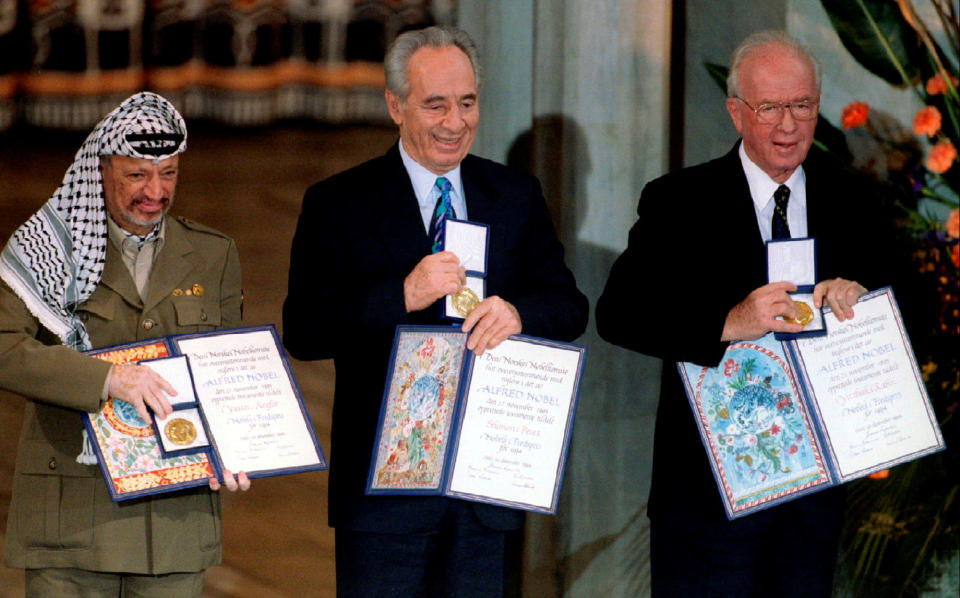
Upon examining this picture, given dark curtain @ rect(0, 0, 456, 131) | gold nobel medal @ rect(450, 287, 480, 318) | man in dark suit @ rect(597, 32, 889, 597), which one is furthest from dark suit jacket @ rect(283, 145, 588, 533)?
dark curtain @ rect(0, 0, 456, 131)

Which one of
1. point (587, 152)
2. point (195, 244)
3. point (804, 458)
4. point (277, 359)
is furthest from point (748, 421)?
point (587, 152)

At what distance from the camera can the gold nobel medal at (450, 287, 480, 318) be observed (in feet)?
9.02

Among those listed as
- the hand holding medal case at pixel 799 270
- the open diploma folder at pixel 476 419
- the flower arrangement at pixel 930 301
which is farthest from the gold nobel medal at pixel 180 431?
the flower arrangement at pixel 930 301

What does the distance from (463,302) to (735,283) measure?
0.65 meters

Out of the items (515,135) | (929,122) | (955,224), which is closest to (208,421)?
(515,135)

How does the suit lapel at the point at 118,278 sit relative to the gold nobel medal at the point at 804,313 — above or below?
above

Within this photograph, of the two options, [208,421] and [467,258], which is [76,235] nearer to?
[208,421]

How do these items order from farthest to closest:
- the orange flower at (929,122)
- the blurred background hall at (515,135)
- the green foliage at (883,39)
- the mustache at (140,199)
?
the blurred background hall at (515,135) < the green foliage at (883,39) < the orange flower at (929,122) < the mustache at (140,199)

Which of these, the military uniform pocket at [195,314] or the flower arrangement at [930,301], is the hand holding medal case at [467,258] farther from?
the flower arrangement at [930,301]

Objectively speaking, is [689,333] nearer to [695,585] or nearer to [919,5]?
[695,585]

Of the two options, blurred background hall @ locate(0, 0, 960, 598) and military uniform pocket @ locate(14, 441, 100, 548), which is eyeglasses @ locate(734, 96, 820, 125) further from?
military uniform pocket @ locate(14, 441, 100, 548)

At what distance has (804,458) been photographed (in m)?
2.88

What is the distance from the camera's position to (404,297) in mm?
2742

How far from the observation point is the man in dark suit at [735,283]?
2.88m
